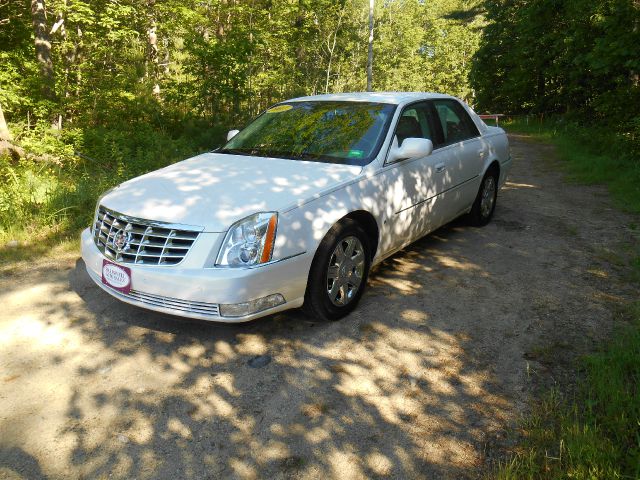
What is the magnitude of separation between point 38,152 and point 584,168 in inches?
392

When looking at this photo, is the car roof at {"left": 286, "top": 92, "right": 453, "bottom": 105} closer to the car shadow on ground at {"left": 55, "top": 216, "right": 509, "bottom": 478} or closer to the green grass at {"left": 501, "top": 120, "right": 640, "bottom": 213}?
the car shadow on ground at {"left": 55, "top": 216, "right": 509, "bottom": 478}

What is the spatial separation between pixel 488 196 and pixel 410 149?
256 cm

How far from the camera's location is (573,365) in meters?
A: 3.33

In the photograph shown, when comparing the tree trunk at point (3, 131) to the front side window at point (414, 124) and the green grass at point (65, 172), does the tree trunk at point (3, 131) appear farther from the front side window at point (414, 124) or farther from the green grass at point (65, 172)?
the front side window at point (414, 124)

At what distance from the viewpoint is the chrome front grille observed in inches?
132

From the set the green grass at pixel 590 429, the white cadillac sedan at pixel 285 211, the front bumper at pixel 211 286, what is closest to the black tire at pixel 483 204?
the white cadillac sedan at pixel 285 211

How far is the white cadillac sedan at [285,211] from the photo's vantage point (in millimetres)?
3324

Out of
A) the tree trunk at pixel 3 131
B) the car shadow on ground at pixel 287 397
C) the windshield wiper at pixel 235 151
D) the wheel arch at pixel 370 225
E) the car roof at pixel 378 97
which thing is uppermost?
the car roof at pixel 378 97

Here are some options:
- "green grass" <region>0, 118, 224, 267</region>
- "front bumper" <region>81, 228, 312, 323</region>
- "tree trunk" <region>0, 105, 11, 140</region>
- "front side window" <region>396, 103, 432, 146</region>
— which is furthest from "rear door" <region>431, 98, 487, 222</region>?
"tree trunk" <region>0, 105, 11, 140</region>

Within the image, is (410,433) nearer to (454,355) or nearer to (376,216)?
(454,355)

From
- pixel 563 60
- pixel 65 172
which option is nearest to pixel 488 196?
pixel 65 172

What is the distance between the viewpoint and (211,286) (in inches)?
127

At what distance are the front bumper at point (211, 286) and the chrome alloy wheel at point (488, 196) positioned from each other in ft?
11.4

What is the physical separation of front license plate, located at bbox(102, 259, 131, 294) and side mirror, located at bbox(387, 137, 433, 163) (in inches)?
88.4
